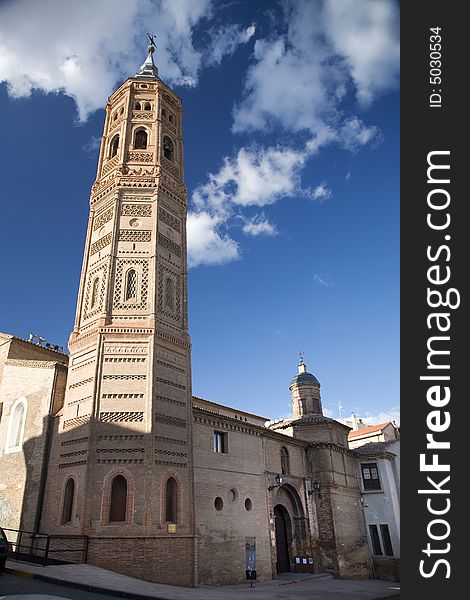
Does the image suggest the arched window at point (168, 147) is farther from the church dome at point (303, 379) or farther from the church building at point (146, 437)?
the church dome at point (303, 379)

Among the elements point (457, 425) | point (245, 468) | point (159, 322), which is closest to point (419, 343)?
point (457, 425)

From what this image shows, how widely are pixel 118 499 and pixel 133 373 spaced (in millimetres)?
4418

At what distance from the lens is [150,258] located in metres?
19.6

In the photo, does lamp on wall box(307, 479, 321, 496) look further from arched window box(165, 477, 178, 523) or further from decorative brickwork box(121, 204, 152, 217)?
decorative brickwork box(121, 204, 152, 217)

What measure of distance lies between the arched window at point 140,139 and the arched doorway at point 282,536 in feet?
66.6

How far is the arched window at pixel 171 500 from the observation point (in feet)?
51.5

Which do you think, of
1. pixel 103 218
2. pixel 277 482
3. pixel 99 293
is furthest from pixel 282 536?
pixel 103 218

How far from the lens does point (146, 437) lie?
51.8 ft

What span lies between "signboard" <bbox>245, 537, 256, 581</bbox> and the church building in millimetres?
83

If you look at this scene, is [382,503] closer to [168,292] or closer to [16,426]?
[168,292]

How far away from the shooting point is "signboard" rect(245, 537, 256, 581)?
1731 cm

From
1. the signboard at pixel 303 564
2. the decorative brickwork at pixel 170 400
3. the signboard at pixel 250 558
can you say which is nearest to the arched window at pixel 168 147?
the decorative brickwork at pixel 170 400

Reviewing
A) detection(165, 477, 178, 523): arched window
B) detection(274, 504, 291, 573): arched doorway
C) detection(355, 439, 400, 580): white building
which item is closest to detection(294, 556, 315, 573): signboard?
detection(274, 504, 291, 573): arched doorway

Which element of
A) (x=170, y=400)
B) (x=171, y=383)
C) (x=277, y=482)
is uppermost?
(x=171, y=383)
